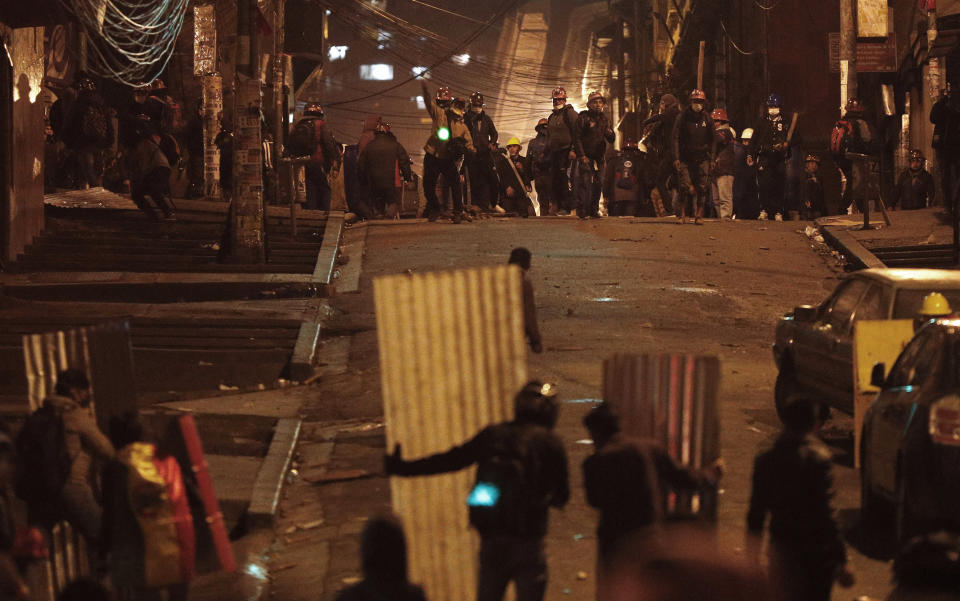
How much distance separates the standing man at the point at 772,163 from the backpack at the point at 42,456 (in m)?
20.5

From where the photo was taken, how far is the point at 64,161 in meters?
26.4

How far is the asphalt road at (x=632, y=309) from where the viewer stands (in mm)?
9438

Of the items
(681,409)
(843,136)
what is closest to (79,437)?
(681,409)

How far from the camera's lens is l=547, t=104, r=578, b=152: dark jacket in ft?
80.5

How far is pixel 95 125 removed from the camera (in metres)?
22.7

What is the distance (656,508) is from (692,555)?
1515 millimetres

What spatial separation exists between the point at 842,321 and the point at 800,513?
18.5 ft

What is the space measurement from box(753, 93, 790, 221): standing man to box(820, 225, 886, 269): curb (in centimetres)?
444

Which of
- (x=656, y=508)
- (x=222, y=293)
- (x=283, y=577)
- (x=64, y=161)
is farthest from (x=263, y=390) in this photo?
(x=64, y=161)

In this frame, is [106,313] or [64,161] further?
[64,161]

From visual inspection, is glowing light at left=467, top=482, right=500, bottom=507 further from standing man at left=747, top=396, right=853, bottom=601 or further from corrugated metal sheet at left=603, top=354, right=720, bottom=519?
standing man at left=747, top=396, right=853, bottom=601

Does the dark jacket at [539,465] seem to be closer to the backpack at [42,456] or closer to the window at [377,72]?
the backpack at [42,456]

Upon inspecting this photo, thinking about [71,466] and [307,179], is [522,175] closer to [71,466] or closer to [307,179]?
[307,179]

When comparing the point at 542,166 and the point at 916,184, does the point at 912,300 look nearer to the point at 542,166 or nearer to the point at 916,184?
the point at 542,166
